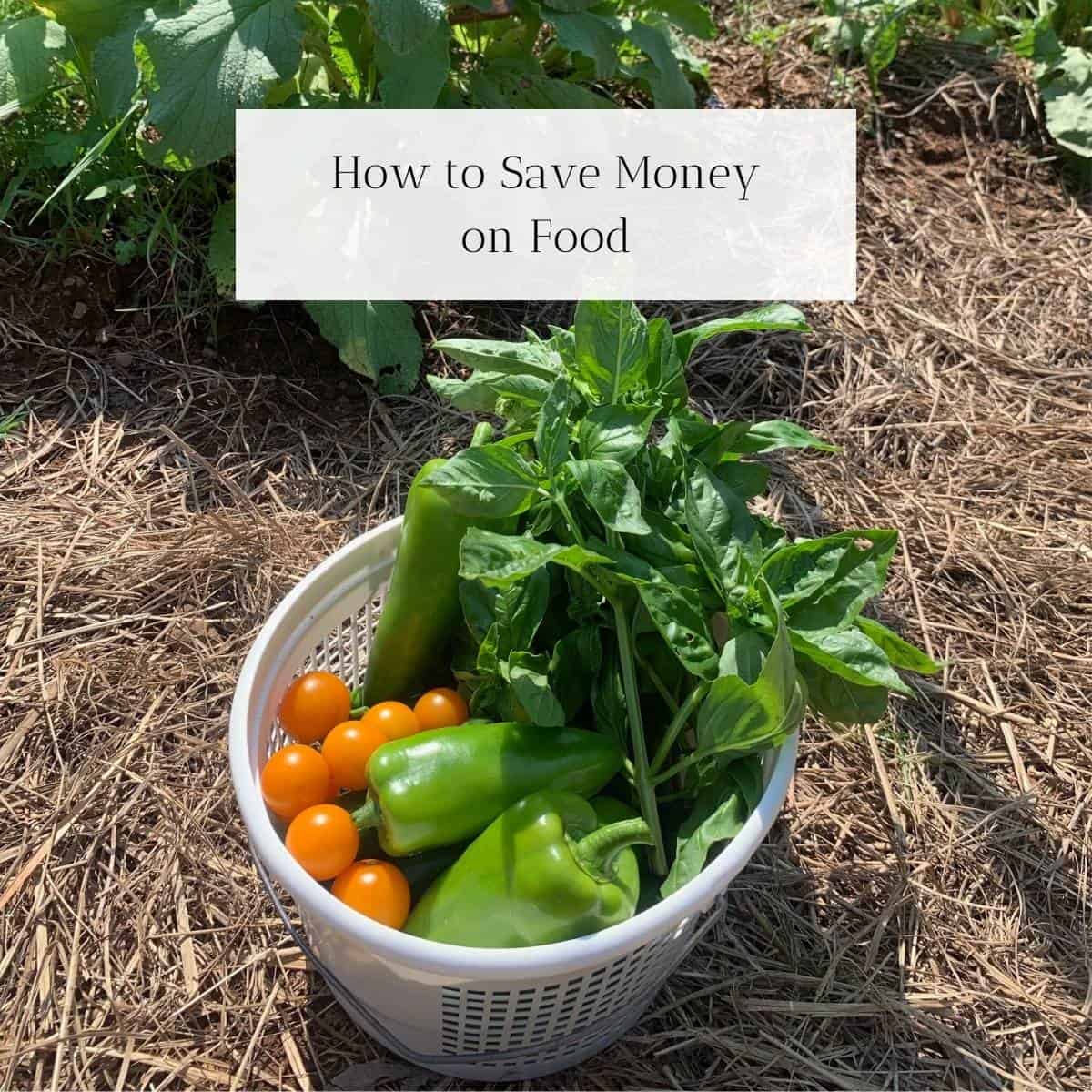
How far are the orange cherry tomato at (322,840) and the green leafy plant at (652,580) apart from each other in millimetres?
234

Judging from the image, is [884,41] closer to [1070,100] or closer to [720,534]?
[1070,100]

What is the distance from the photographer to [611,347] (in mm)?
1325

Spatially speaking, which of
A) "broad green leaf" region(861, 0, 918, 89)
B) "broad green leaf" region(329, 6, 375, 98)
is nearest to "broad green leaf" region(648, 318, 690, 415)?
"broad green leaf" region(329, 6, 375, 98)

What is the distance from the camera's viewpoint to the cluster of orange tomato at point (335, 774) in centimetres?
126

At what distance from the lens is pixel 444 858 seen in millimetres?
1390

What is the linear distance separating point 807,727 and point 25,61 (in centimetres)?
185

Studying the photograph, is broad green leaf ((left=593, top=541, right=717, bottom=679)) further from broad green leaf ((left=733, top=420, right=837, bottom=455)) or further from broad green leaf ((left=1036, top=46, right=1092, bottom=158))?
broad green leaf ((left=1036, top=46, right=1092, bottom=158))

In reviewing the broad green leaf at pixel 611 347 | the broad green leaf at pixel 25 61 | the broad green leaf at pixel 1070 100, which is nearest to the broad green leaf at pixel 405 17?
the broad green leaf at pixel 25 61

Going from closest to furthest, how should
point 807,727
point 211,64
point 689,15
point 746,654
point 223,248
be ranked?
1. point 746,654
2. point 807,727
3. point 211,64
4. point 223,248
5. point 689,15

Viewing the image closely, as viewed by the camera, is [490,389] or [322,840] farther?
[490,389]

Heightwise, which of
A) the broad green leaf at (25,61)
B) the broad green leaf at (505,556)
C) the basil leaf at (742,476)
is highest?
the broad green leaf at (25,61)

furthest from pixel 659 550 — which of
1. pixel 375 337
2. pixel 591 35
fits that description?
pixel 591 35

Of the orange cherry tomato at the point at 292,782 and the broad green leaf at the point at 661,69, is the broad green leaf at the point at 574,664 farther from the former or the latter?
the broad green leaf at the point at 661,69

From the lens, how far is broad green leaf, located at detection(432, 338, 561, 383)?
1.38m
